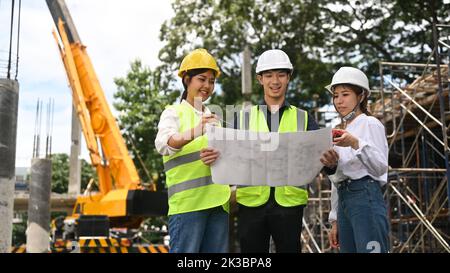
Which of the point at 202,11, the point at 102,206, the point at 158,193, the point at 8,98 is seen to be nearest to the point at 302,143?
the point at 8,98

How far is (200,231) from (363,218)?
83cm

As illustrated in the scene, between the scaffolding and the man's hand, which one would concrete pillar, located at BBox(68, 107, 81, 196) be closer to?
the scaffolding

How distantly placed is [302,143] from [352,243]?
67 centimetres

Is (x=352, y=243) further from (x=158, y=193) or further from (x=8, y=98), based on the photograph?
(x=158, y=193)

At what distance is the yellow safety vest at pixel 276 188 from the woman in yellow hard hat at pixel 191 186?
4.5 inches

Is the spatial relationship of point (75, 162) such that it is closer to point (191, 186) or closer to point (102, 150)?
point (102, 150)

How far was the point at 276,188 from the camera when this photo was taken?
286 cm

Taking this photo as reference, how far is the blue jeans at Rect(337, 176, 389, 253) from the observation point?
2.80 m

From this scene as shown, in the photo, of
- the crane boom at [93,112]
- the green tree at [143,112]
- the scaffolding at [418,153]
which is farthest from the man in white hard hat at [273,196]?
the green tree at [143,112]

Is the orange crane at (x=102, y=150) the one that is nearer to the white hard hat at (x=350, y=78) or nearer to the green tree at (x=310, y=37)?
the green tree at (x=310, y=37)

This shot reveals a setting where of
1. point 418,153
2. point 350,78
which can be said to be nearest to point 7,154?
point 350,78

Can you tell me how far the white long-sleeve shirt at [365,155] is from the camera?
2809mm

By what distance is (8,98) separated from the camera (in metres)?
6.18
